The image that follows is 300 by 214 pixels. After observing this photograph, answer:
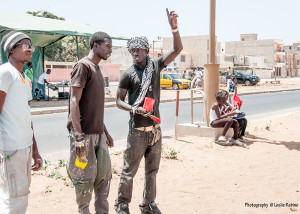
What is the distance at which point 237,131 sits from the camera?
729cm

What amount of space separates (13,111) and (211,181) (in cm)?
316

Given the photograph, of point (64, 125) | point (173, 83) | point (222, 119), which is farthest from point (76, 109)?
point (173, 83)

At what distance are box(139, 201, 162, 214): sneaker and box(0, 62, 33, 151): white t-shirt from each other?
5.09 ft

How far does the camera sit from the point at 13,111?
8.78 ft

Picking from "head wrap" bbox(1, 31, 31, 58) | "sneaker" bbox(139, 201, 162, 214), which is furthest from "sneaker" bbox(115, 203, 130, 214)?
"head wrap" bbox(1, 31, 31, 58)

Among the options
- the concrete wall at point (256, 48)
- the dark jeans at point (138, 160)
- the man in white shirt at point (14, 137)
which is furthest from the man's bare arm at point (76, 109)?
the concrete wall at point (256, 48)

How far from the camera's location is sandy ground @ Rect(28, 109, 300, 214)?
4066mm

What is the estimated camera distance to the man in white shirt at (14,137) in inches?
104

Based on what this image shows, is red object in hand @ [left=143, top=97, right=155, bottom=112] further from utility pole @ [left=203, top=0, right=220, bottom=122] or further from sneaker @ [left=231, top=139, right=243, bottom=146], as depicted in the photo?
utility pole @ [left=203, top=0, right=220, bottom=122]

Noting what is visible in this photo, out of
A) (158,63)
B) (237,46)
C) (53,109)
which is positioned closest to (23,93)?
(158,63)

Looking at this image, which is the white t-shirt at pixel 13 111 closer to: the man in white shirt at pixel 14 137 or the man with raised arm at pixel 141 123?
the man in white shirt at pixel 14 137

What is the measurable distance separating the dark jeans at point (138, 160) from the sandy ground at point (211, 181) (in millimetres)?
406

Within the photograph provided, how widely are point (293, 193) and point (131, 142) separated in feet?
7.43

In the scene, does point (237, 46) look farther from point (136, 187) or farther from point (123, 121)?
point (136, 187)
